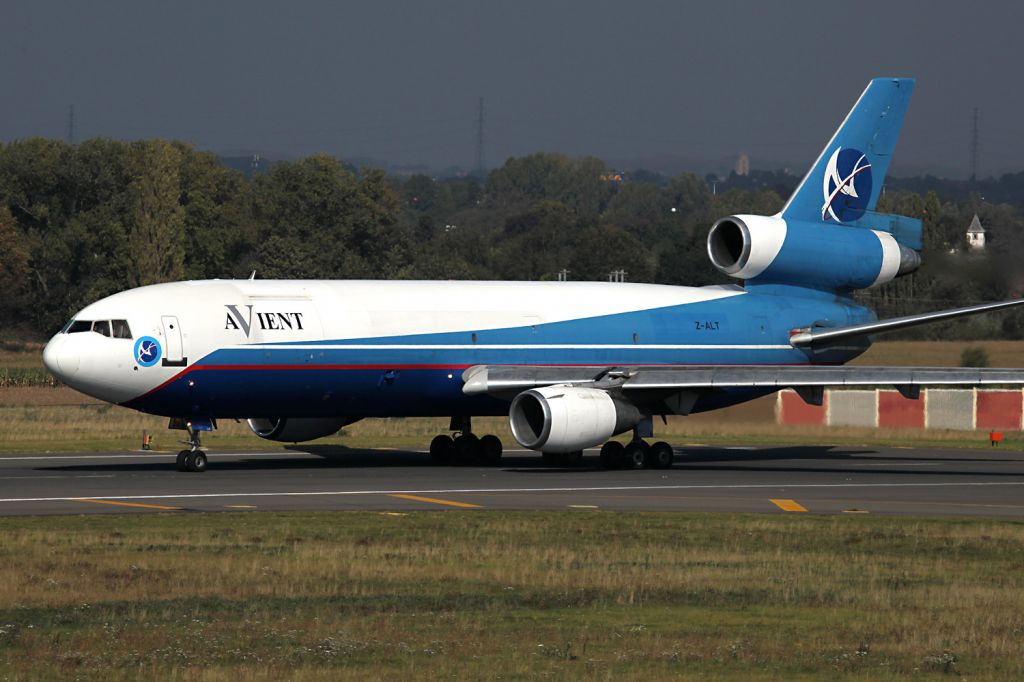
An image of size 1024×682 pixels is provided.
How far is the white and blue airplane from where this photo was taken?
120 feet

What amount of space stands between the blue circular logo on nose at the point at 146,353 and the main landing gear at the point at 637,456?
1141cm

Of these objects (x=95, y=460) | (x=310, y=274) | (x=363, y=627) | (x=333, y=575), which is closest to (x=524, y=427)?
(x=95, y=460)

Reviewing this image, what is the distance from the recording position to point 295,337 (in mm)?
37438

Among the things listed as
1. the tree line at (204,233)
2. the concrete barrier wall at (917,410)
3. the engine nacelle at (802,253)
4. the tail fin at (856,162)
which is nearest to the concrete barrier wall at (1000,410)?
the concrete barrier wall at (917,410)

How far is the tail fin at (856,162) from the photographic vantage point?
45.4 m

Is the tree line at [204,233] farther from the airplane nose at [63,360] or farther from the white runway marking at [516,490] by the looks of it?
the airplane nose at [63,360]

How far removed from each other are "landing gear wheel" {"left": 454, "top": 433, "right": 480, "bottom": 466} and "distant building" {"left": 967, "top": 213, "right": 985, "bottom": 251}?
2332cm

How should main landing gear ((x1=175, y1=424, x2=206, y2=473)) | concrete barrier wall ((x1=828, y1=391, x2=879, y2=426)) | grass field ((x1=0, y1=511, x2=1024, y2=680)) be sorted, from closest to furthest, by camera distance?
grass field ((x1=0, y1=511, x2=1024, y2=680))
main landing gear ((x1=175, y1=424, x2=206, y2=473))
concrete barrier wall ((x1=828, y1=391, x2=879, y2=426))

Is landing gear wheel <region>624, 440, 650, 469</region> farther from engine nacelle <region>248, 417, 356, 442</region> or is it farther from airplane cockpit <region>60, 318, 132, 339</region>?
airplane cockpit <region>60, 318, 132, 339</region>

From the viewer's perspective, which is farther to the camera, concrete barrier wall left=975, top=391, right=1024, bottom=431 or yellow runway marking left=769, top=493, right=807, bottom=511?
concrete barrier wall left=975, top=391, right=1024, bottom=431

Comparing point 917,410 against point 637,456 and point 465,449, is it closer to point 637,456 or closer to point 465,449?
point 637,456

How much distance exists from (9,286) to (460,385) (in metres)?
85.4

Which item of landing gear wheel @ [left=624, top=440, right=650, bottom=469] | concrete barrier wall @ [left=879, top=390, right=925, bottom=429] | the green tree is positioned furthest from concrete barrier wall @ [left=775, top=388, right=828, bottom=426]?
the green tree

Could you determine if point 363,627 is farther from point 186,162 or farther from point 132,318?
point 186,162
